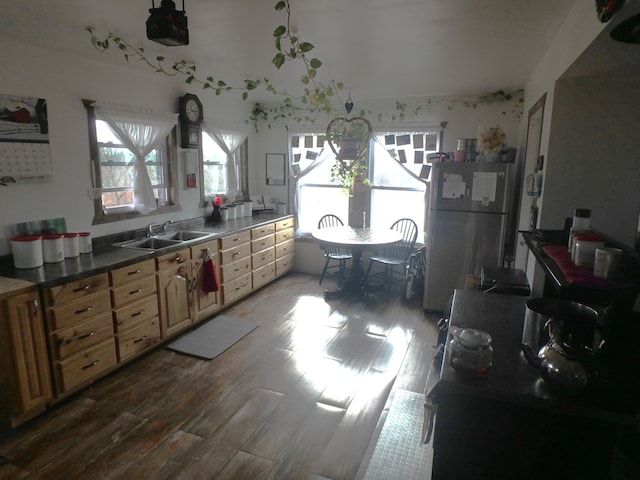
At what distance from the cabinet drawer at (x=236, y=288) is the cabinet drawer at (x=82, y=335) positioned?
4.61 ft

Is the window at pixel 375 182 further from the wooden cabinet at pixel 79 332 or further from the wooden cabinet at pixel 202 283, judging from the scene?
the wooden cabinet at pixel 79 332

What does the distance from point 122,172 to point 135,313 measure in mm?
1357

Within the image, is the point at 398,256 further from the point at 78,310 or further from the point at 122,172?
the point at 78,310

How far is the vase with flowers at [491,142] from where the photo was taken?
3949 mm

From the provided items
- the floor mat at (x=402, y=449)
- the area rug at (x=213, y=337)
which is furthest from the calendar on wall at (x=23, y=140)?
the floor mat at (x=402, y=449)

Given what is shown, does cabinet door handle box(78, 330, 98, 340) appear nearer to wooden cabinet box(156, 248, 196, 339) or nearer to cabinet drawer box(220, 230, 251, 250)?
wooden cabinet box(156, 248, 196, 339)

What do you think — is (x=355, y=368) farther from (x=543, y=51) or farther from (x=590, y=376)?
(x=543, y=51)

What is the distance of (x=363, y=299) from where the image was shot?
181 inches

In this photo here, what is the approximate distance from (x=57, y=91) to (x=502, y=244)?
406 cm

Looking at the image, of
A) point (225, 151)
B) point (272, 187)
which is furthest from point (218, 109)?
point (272, 187)

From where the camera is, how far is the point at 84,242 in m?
3.10

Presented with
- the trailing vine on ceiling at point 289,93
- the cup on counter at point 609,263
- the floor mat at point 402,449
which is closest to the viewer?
the cup on counter at point 609,263

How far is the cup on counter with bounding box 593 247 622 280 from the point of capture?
1.34 m

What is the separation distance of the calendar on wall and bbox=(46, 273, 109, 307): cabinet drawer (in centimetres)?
88
